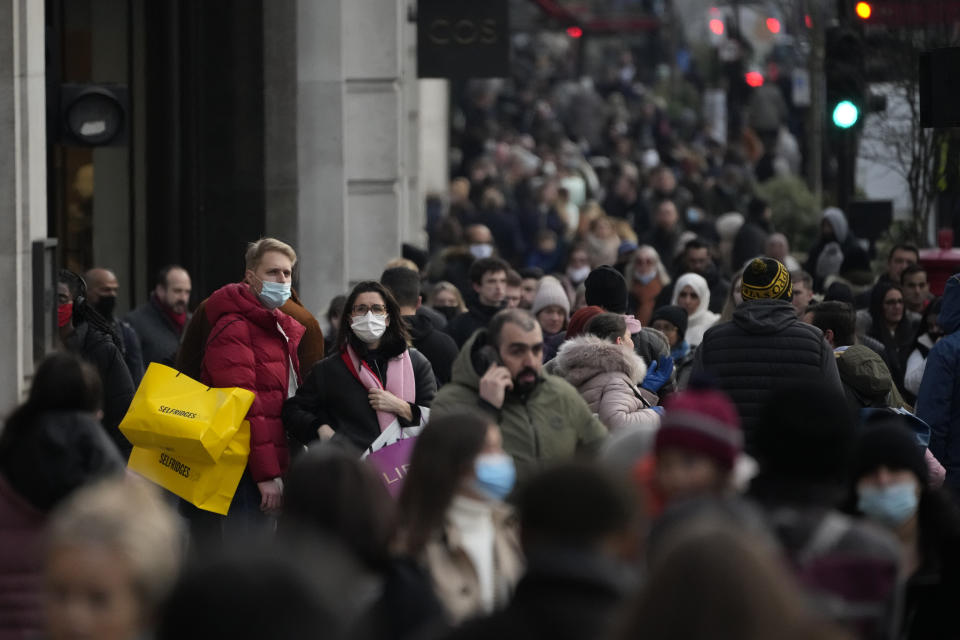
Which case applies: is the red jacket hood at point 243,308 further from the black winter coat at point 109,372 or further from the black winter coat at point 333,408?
the black winter coat at point 109,372

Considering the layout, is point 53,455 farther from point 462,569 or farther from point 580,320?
point 580,320

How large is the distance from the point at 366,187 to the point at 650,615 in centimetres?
1358

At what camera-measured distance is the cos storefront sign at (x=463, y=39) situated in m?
19.0

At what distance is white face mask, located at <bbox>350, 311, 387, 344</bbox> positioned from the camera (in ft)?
30.1

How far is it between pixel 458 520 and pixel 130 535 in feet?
5.45

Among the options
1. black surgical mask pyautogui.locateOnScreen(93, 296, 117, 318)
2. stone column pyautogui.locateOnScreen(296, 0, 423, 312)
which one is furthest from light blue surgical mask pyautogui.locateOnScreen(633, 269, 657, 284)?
black surgical mask pyautogui.locateOnScreen(93, 296, 117, 318)

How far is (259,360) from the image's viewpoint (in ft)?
31.5

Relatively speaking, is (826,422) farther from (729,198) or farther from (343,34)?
(729,198)

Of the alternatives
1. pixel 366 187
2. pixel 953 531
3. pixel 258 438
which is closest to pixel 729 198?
pixel 366 187

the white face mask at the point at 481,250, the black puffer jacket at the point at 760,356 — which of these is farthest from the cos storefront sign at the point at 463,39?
the black puffer jacket at the point at 760,356

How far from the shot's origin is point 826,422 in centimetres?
549

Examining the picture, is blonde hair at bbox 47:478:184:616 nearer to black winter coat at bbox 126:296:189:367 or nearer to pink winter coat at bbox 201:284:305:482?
pink winter coat at bbox 201:284:305:482

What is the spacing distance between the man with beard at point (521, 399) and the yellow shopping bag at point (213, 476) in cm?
199

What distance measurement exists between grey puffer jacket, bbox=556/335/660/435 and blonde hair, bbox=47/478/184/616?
4450 millimetres
